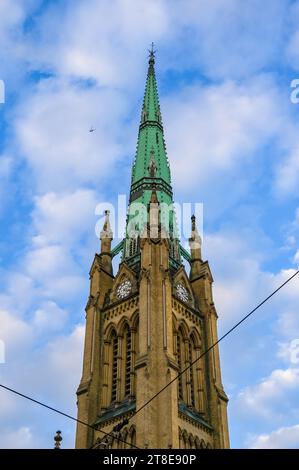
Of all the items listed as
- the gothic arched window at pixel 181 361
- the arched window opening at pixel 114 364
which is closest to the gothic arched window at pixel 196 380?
the gothic arched window at pixel 181 361

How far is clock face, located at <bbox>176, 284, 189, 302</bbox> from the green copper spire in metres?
5.64

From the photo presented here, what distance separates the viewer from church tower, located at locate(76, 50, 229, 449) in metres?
45.6

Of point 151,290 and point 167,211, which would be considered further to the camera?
point 167,211

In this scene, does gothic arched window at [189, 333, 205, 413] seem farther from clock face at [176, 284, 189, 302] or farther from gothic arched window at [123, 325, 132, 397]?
gothic arched window at [123, 325, 132, 397]

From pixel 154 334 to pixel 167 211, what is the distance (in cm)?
1811

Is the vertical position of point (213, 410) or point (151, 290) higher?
point (151, 290)

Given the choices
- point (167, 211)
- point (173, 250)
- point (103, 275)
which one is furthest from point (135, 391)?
point (167, 211)

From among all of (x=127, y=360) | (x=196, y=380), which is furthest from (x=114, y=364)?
(x=196, y=380)
